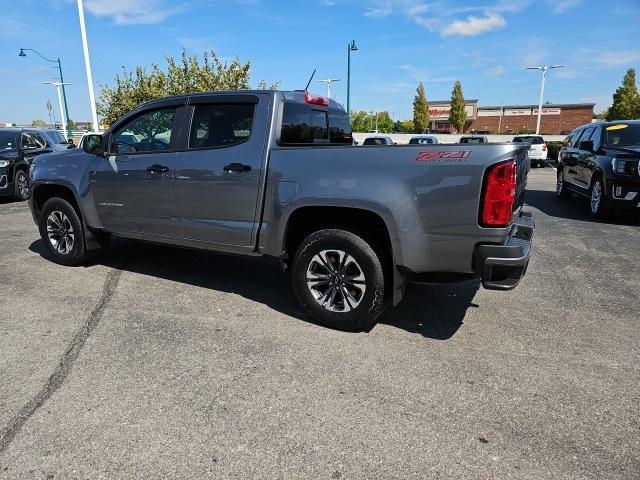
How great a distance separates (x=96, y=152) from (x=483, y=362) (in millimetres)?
4379

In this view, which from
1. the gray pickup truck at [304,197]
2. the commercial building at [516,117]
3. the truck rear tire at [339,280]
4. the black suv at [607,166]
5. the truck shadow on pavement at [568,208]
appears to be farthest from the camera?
the commercial building at [516,117]

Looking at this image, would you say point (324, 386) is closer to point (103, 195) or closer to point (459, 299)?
point (459, 299)

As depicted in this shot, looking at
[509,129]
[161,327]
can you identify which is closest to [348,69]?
[161,327]

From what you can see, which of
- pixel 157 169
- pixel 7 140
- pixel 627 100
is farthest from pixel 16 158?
pixel 627 100

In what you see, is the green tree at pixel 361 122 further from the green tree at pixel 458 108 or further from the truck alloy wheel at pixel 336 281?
the truck alloy wheel at pixel 336 281

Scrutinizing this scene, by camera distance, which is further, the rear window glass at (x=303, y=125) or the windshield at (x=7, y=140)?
the windshield at (x=7, y=140)

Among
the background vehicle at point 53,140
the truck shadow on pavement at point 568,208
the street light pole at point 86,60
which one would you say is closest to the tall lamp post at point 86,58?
the street light pole at point 86,60

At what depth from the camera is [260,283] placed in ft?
17.0

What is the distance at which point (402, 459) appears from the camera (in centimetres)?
240

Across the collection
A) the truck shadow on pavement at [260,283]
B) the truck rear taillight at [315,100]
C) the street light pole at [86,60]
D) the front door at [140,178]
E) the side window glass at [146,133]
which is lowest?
the truck shadow on pavement at [260,283]

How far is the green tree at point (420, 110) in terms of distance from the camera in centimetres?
7142

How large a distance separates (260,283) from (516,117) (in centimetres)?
8081

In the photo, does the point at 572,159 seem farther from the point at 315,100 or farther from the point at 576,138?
the point at 315,100

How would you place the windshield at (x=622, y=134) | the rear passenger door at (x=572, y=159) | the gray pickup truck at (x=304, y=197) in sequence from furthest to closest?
the rear passenger door at (x=572, y=159), the windshield at (x=622, y=134), the gray pickup truck at (x=304, y=197)
